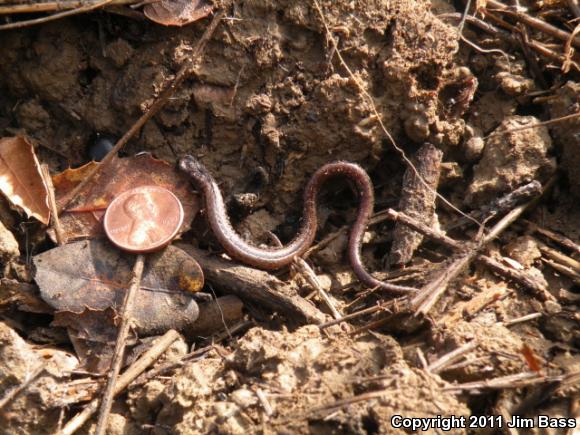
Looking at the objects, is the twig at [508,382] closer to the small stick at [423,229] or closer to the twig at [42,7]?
the small stick at [423,229]

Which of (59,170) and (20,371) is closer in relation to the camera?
(20,371)

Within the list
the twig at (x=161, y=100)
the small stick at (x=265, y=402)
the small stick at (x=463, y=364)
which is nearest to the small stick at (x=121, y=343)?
the twig at (x=161, y=100)

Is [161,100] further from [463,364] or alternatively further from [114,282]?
[463,364]

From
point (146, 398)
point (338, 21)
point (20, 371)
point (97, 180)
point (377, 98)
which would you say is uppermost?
point (338, 21)

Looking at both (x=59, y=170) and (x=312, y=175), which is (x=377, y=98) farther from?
(x=59, y=170)

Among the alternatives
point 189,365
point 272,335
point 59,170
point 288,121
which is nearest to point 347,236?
point 288,121
